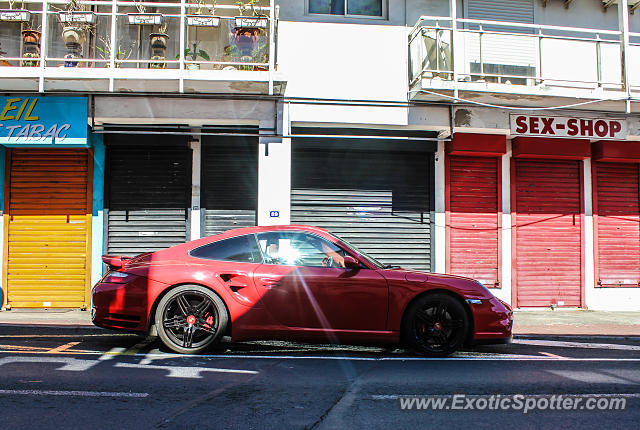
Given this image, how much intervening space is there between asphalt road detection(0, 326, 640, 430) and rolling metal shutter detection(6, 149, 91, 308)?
15.2 feet

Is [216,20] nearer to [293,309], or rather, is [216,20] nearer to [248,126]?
[248,126]

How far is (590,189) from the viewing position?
12.9 metres

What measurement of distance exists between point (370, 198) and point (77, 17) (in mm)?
6727

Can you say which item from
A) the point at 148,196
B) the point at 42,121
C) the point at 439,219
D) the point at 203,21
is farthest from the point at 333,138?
the point at 42,121

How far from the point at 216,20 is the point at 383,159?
4391 mm

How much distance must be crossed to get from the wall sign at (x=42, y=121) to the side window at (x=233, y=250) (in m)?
5.68

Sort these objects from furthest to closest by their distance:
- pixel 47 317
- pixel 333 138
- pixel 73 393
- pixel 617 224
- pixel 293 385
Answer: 1. pixel 617 224
2. pixel 333 138
3. pixel 47 317
4. pixel 293 385
5. pixel 73 393

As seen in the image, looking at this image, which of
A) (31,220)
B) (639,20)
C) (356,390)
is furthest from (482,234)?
(31,220)

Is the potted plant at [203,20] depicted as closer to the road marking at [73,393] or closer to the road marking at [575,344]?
the road marking at [575,344]

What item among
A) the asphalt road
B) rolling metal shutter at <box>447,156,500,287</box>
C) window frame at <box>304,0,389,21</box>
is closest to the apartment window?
window frame at <box>304,0,389,21</box>

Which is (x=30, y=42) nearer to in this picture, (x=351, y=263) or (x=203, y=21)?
(x=203, y=21)

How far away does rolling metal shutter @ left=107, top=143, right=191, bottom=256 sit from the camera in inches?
466

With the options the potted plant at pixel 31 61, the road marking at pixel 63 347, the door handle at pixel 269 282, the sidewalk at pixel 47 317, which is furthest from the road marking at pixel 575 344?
the potted plant at pixel 31 61

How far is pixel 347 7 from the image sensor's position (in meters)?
12.3
